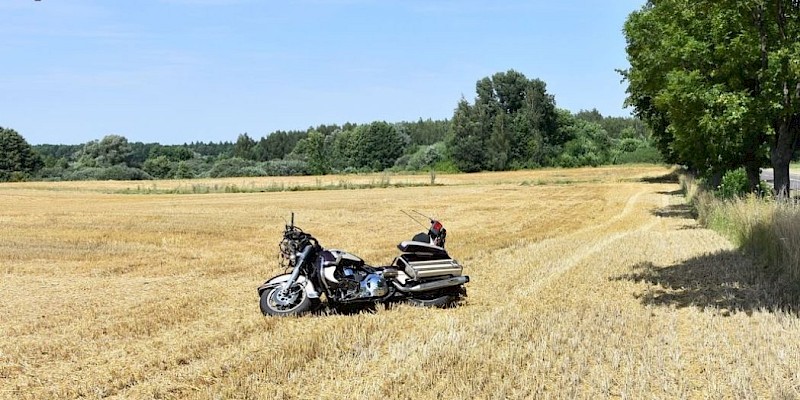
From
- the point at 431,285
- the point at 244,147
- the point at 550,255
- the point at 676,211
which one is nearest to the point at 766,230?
the point at 550,255

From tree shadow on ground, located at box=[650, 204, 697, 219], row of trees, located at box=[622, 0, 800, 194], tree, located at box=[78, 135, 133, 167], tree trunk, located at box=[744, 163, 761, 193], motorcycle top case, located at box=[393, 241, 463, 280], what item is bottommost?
tree shadow on ground, located at box=[650, 204, 697, 219]

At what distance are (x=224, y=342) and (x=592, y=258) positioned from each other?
30.0 ft

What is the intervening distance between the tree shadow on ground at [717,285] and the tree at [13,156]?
99.6 metres

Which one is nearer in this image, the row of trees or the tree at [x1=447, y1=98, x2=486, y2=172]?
the row of trees

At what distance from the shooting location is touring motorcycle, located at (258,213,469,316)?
9.32 meters

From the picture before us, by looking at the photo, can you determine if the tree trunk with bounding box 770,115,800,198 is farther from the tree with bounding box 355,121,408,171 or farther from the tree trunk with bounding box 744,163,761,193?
the tree with bounding box 355,121,408,171

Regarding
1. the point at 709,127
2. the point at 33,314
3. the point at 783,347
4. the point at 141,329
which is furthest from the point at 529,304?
the point at 709,127

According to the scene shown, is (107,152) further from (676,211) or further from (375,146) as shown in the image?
(676,211)

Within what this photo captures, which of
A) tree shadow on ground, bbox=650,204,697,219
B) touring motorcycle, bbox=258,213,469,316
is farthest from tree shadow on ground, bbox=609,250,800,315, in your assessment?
tree shadow on ground, bbox=650,204,697,219

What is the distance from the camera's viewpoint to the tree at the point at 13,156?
3765 inches

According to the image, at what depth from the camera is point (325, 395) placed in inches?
239

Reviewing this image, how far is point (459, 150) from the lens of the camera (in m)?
99.3

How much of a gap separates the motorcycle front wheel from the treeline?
291 ft

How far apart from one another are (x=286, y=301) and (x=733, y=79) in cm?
1354
